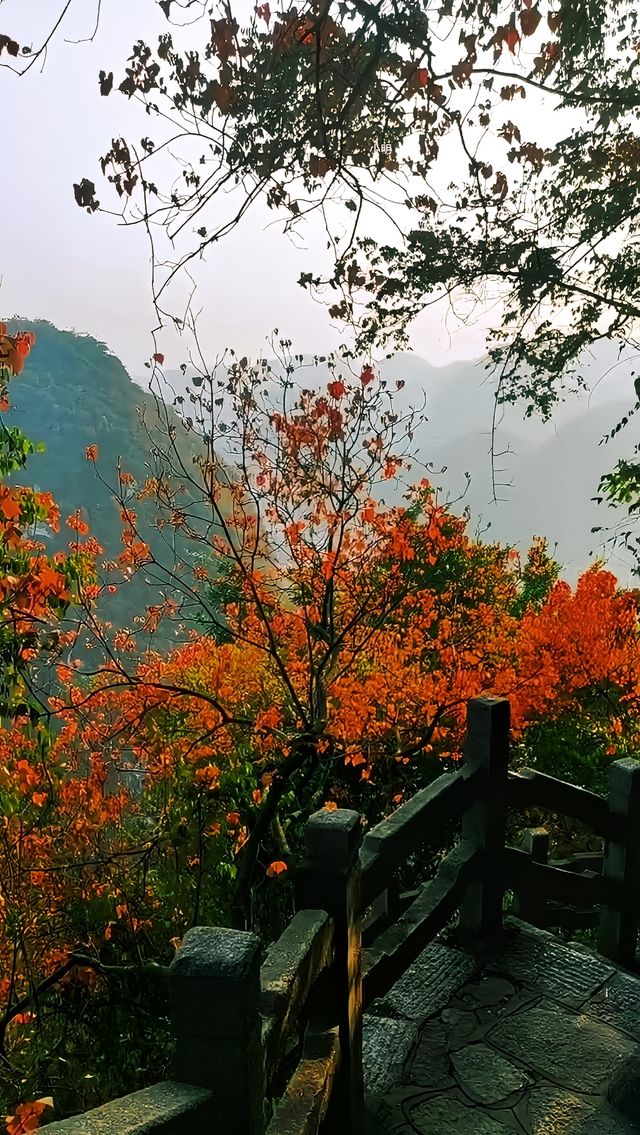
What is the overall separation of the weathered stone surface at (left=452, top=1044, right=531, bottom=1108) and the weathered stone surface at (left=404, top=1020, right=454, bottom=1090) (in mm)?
72

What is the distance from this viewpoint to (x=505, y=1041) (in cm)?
457

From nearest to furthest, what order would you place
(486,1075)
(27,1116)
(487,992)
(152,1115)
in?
1. (152,1115)
2. (486,1075)
3. (487,992)
4. (27,1116)

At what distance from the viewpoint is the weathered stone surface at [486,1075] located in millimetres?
4148

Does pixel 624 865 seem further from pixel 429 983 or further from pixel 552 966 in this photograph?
pixel 429 983

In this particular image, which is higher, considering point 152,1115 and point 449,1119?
point 152,1115

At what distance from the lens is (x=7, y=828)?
14727mm

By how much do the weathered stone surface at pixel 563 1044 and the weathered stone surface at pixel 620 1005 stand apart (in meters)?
0.10

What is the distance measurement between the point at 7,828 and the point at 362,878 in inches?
524

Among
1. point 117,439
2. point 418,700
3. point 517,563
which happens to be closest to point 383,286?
point 418,700

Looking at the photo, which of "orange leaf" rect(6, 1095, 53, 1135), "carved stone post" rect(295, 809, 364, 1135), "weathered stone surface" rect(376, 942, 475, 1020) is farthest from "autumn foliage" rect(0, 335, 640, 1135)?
"carved stone post" rect(295, 809, 364, 1135)

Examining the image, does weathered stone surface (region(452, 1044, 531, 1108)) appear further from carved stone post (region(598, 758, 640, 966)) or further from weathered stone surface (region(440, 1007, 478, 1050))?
carved stone post (region(598, 758, 640, 966))

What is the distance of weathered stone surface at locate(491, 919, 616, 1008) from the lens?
514cm

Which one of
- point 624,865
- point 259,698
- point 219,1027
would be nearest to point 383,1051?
point 624,865

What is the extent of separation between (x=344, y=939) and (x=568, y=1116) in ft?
6.61
